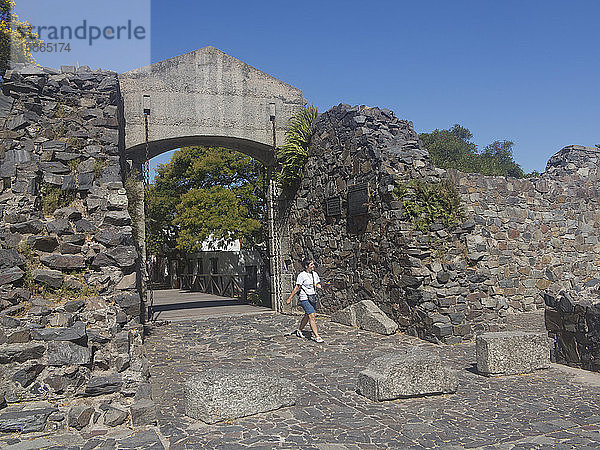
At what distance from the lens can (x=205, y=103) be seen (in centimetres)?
1216

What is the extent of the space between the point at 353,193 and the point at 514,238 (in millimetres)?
4319

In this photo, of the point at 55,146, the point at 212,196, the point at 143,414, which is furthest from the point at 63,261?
the point at 212,196

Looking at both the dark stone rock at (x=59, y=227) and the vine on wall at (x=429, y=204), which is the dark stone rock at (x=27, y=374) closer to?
the dark stone rock at (x=59, y=227)

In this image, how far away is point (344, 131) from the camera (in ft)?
37.2

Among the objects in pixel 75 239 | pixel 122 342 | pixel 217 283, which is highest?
pixel 75 239

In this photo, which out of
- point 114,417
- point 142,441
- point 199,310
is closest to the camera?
point 142,441

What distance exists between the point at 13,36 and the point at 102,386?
15.2m

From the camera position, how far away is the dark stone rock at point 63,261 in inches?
267

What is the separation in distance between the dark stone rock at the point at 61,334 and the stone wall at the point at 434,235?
17.9 ft

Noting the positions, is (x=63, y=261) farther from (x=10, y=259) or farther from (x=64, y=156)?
(x=64, y=156)

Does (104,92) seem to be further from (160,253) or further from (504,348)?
(160,253)

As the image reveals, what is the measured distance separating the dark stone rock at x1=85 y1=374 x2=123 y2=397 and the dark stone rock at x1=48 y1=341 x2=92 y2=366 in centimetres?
34

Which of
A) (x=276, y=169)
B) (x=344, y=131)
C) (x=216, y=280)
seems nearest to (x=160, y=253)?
(x=216, y=280)

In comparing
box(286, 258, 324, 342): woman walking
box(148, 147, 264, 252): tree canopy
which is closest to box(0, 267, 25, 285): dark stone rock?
box(286, 258, 324, 342): woman walking
